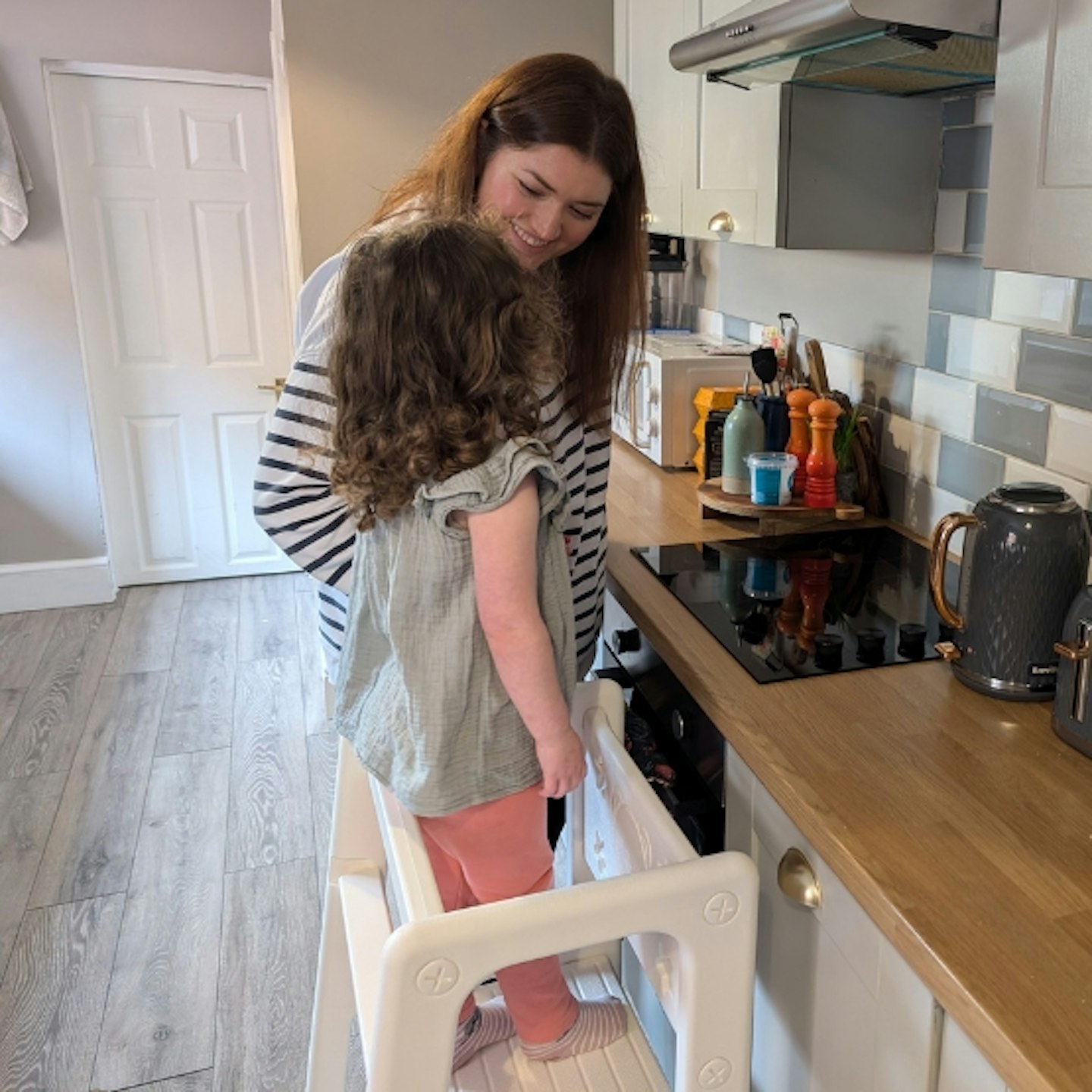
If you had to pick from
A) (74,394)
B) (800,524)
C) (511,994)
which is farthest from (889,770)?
(74,394)

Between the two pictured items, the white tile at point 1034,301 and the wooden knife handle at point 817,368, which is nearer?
the white tile at point 1034,301

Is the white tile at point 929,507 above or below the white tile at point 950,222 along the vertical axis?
below

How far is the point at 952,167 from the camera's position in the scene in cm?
156

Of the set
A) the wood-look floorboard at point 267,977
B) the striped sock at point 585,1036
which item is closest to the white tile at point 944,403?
the striped sock at point 585,1036

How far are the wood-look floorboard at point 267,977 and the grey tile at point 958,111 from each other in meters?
1.89

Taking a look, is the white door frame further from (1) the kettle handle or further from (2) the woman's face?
(1) the kettle handle

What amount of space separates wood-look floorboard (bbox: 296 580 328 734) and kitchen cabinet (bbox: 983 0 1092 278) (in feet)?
6.78

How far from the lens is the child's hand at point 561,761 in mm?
1071

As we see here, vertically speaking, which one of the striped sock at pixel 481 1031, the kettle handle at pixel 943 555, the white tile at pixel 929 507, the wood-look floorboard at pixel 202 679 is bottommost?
the wood-look floorboard at pixel 202 679

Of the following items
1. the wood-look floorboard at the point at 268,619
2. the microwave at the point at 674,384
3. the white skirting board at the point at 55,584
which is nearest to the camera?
the microwave at the point at 674,384

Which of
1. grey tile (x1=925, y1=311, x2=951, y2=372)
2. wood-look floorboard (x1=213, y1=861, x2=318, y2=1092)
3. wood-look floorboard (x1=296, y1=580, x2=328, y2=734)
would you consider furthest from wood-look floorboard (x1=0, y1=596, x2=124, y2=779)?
grey tile (x1=925, y1=311, x2=951, y2=372)

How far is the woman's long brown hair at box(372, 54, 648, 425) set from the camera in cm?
121

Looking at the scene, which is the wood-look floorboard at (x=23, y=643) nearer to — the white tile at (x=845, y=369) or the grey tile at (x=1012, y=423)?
the white tile at (x=845, y=369)

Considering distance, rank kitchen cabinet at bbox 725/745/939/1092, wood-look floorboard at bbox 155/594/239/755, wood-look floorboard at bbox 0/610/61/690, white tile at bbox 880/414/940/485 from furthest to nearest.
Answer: wood-look floorboard at bbox 0/610/61/690 → wood-look floorboard at bbox 155/594/239/755 → white tile at bbox 880/414/940/485 → kitchen cabinet at bbox 725/745/939/1092
